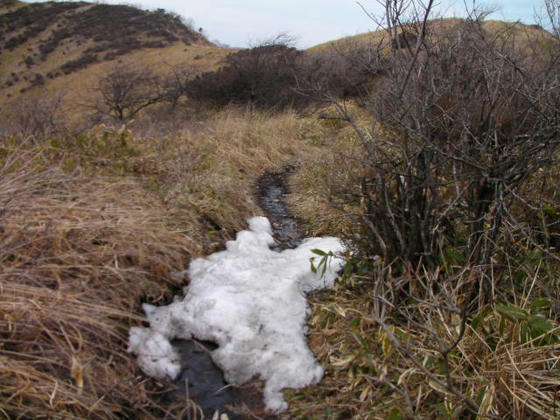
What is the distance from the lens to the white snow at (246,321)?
218cm

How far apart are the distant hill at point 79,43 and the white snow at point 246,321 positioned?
1978 cm

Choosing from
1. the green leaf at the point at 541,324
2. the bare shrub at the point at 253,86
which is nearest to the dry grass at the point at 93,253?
the green leaf at the point at 541,324

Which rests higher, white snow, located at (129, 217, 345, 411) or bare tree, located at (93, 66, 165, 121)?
bare tree, located at (93, 66, 165, 121)

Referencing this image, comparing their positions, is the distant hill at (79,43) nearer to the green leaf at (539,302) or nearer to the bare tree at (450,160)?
the bare tree at (450,160)

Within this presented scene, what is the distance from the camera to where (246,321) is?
2486 mm

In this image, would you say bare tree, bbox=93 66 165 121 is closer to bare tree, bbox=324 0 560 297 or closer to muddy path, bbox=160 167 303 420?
muddy path, bbox=160 167 303 420

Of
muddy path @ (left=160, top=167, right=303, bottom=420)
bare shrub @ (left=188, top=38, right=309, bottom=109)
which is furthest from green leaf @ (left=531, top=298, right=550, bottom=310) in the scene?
bare shrub @ (left=188, top=38, right=309, bottom=109)

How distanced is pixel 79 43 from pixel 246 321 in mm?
32614

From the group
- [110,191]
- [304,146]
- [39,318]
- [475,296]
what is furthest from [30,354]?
[304,146]

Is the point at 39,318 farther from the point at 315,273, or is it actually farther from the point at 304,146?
the point at 304,146

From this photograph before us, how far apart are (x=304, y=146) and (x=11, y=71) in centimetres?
2907

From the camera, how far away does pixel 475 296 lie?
2.17 metres

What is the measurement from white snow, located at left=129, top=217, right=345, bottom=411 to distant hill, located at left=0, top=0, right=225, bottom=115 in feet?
64.9

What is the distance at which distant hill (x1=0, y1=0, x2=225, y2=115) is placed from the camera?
982 inches
